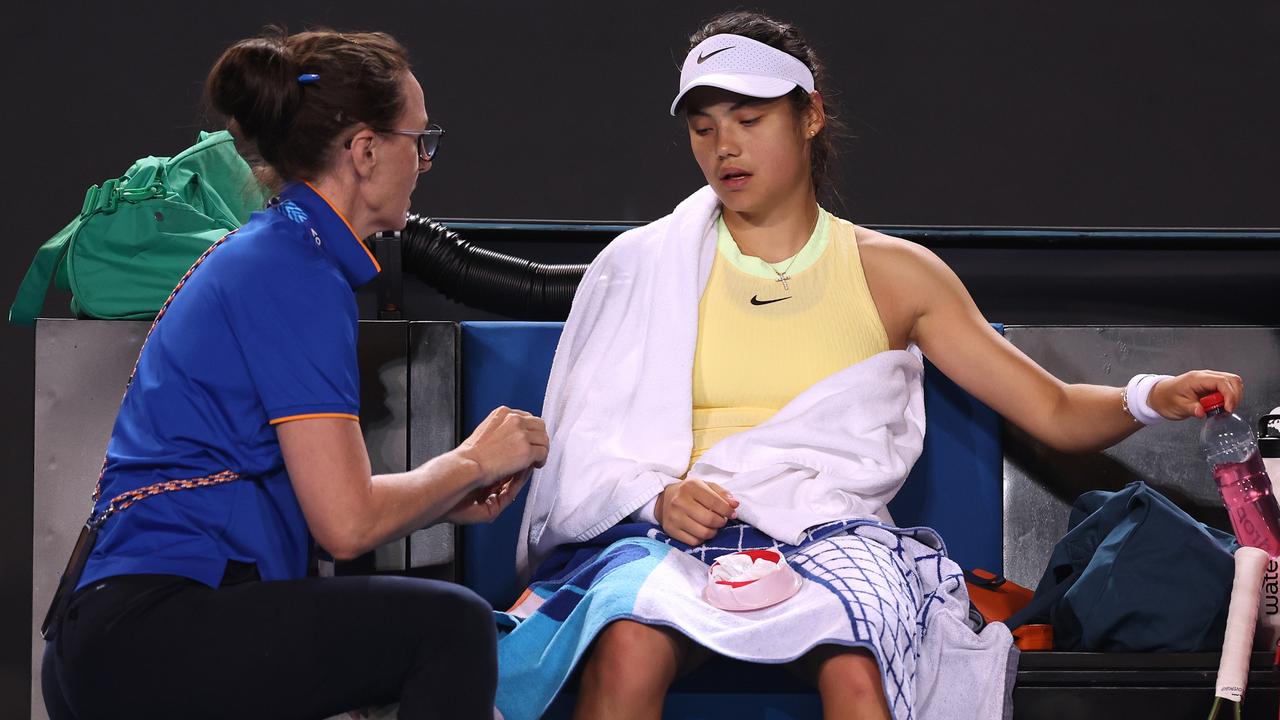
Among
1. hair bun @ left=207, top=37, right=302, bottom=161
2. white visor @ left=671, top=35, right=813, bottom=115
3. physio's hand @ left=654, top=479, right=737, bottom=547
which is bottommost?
physio's hand @ left=654, top=479, right=737, bottom=547

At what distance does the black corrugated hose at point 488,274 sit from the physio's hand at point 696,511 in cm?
73

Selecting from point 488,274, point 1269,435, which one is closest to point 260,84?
point 488,274

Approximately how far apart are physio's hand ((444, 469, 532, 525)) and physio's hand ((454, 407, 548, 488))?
3 cm

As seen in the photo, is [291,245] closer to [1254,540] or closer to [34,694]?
[34,694]

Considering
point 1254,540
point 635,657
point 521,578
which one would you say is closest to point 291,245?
point 635,657

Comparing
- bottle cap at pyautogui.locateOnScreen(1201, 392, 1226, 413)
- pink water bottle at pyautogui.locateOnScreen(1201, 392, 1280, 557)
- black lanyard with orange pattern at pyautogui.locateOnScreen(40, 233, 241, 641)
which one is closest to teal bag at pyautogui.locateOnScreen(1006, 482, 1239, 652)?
pink water bottle at pyautogui.locateOnScreen(1201, 392, 1280, 557)

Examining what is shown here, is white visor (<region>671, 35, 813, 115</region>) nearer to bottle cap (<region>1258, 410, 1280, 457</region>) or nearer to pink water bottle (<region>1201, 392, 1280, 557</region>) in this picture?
pink water bottle (<region>1201, 392, 1280, 557</region>)

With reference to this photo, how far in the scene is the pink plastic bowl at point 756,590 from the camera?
1703 mm

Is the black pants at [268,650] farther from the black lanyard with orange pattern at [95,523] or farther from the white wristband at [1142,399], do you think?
the white wristband at [1142,399]

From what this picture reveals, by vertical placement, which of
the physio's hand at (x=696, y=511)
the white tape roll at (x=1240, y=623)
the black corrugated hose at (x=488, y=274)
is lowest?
the white tape roll at (x=1240, y=623)

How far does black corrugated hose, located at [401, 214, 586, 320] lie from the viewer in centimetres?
251

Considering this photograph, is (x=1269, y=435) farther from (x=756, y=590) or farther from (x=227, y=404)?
(x=227, y=404)

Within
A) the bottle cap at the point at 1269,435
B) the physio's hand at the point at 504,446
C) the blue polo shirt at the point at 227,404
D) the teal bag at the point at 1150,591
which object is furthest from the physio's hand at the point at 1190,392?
the blue polo shirt at the point at 227,404

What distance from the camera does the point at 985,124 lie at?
115 inches
